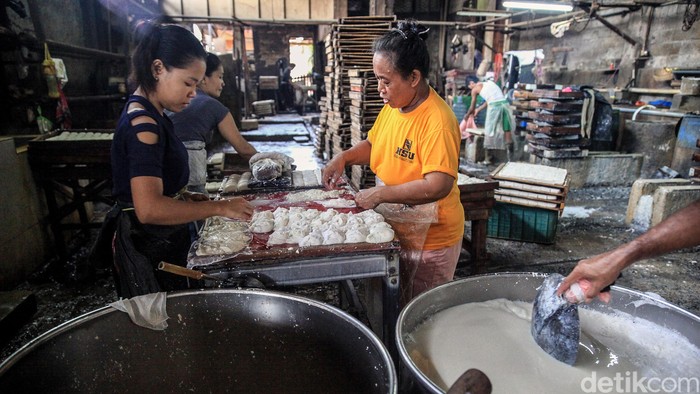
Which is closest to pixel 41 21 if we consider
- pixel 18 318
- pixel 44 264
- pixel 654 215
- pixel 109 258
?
pixel 44 264

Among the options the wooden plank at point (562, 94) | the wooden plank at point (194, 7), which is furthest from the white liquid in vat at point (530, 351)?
the wooden plank at point (194, 7)

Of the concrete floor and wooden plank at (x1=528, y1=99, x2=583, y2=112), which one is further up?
wooden plank at (x1=528, y1=99, x2=583, y2=112)

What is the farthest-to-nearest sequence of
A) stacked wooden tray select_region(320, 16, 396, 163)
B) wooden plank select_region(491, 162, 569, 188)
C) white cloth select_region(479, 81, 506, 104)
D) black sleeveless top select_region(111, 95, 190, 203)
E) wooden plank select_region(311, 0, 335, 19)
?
wooden plank select_region(311, 0, 335, 19)
white cloth select_region(479, 81, 506, 104)
stacked wooden tray select_region(320, 16, 396, 163)
wooden plank select_region(491, 162, 569, 188)
black sleeveless top select_region(111, 95, 190, 203)

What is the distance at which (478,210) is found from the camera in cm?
403

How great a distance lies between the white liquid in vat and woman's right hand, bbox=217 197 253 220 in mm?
1100

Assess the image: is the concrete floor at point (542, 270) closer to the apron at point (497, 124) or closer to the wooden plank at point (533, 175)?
the wooden plank at point (533, 175)

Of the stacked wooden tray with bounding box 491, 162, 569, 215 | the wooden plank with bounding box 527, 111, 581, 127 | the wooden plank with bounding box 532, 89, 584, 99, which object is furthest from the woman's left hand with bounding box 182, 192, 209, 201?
the wooden plank with bounding box 532, 89, 584, 99

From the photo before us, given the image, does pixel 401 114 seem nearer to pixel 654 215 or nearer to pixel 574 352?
pixel 574 352

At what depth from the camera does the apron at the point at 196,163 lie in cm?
349

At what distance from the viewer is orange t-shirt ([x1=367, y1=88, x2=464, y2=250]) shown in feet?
6.80

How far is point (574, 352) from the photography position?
1300mm

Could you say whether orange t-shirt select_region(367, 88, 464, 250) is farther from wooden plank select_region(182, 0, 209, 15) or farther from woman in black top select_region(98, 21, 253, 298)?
wooden plank select_region(182, 0, 209, 15)

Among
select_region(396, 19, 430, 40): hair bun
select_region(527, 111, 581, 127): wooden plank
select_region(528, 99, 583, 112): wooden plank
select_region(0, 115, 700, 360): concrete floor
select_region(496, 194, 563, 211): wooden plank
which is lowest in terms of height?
select_region(0, 115, 700, 360): concrete floor

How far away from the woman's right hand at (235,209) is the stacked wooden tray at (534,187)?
3411 mm
